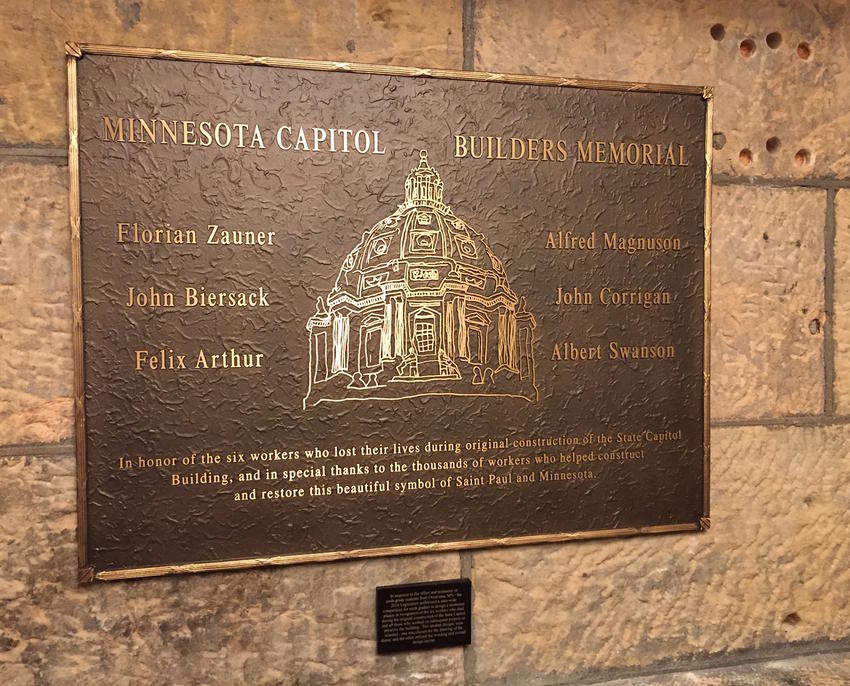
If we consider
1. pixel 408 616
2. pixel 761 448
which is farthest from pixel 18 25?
pixel 761 448

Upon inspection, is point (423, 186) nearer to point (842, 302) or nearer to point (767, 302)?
point (767, 302)

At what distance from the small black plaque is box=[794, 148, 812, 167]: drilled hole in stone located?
1.80m

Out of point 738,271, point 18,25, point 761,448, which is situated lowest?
point 761,448

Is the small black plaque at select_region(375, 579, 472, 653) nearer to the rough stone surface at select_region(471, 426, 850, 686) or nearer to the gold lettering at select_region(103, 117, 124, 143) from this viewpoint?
the rough stone surface at select_region(471, 426, 850, 686)

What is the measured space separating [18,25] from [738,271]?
2.30 metres

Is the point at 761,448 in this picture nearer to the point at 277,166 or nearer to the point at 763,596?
the point at 763,596

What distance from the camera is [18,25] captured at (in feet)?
6.37

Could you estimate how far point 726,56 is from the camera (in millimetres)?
2367

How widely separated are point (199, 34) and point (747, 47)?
1768 mm

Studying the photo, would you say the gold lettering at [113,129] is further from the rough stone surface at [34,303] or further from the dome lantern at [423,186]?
the dome lantern at [423,186]

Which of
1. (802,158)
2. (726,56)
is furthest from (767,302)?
(726,56)

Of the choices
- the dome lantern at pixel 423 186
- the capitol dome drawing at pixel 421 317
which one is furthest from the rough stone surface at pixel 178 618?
the dome lantern at pixel 423 186

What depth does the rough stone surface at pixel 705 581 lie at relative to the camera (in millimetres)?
2287

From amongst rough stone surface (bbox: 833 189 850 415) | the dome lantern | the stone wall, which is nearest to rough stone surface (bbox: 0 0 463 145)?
the stone wall
